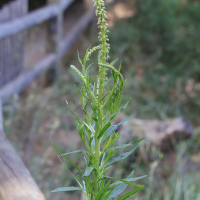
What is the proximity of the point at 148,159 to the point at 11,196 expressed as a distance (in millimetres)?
2290

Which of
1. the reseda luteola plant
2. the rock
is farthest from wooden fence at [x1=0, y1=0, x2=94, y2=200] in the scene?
the rock

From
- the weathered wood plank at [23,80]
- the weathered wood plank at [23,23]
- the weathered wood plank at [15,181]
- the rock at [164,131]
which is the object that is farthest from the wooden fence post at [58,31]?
the weathered wood plank at [15,181]

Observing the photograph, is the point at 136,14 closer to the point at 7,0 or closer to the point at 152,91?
the point at 152,91

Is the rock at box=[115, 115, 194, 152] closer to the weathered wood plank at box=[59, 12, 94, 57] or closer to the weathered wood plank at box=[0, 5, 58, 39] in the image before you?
the weathered wood plank at box=[0, 5, 58, 39]

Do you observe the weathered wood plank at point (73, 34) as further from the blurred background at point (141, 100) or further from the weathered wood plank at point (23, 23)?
the weathered wood plank at point (23, 23)

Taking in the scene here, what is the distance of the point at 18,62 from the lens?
324 centimetres

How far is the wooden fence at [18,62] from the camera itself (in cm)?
86

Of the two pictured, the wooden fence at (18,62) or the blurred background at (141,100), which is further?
the blurred background at (141,100)

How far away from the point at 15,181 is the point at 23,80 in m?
2.53

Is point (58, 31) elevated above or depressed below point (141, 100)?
above

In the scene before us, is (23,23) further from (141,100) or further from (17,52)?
(141,100)

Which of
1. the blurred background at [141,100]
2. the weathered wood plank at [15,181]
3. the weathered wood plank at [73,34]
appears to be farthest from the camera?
the weathered wood plank at [73,34]

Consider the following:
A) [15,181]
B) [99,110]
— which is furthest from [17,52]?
[99,110]

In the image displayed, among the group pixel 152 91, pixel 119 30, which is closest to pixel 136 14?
pixel 119 30
